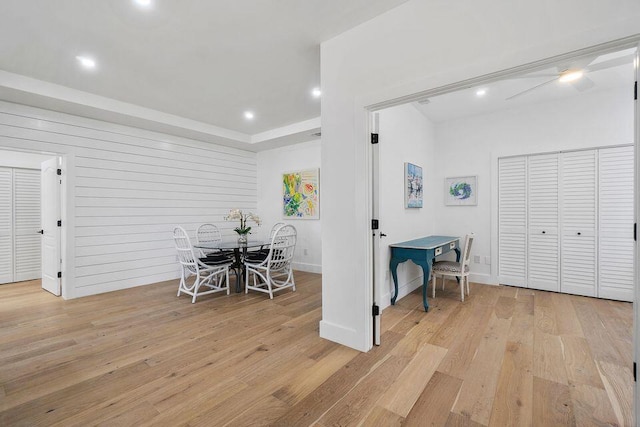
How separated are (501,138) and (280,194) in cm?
402

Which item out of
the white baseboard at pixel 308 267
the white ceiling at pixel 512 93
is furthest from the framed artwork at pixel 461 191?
the white baseboard at pixel 308 267

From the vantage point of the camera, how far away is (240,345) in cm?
249

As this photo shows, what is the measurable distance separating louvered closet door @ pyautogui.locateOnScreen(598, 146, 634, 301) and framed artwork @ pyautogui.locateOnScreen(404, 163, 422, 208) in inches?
89.0

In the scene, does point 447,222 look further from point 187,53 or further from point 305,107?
point 187,53

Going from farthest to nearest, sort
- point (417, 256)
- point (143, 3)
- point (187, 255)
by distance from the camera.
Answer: point (187, 255)
point (417, 256)
point (143, 3)

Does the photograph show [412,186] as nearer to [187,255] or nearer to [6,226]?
[187,255]

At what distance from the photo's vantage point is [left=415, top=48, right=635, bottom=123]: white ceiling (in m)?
3.21

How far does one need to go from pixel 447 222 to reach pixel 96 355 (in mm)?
4804

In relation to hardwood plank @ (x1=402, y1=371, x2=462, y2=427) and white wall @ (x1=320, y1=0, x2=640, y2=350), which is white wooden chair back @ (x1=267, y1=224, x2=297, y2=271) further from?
hardwood plank @ (x1=402, y1=371, x2=462, y2=427)

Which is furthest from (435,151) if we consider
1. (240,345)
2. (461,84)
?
(240,345)

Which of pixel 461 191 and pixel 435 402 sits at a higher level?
pixel 461 191

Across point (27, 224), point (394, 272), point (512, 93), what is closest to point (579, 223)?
point (512, 93)

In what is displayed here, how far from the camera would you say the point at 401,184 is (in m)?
3.83

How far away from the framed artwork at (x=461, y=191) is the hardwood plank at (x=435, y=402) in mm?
3274
